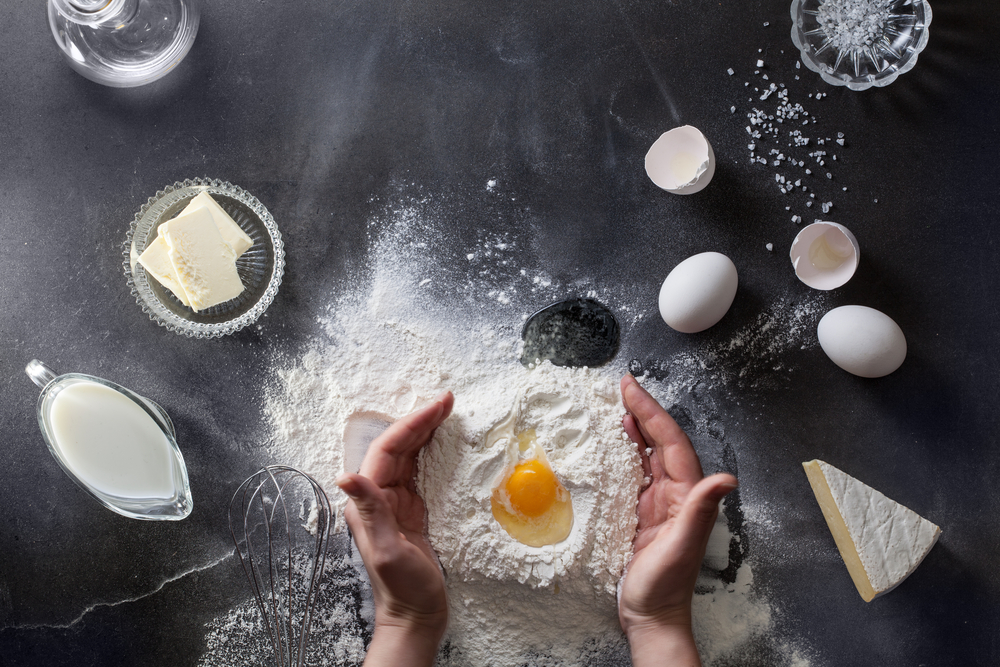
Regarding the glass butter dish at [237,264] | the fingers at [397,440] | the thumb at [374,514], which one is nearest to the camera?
the thumb at [374,514]

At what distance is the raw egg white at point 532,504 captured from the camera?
148cm

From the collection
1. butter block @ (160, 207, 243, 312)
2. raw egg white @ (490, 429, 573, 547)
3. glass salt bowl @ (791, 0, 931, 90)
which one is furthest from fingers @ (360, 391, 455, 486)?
glass salt bowl @ (791, 0, 931, 90)

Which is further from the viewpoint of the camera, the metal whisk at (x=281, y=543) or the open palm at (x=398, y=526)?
the metal whisk at (x=281, y=543)

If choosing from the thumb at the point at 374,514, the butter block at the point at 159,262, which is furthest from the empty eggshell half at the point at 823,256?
the butter block at the point at 159,262

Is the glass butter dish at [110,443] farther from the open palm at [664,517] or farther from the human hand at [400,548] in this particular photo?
the open palm at [664,517]

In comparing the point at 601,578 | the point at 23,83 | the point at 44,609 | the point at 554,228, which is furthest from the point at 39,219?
the point at 601,578

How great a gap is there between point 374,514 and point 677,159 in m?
1.23

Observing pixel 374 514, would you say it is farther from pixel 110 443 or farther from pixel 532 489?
pixel 110 443

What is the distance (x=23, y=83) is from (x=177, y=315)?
0.85 metres

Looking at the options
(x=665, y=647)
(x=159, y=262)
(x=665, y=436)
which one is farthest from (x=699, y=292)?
(x=159, y=262)

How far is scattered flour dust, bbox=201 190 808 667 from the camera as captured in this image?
1532 millimetres

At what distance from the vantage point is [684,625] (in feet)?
5.13

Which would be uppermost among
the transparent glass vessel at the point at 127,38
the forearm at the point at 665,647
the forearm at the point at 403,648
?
the transparent glass vessel at the point at 127,38

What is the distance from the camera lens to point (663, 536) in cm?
150
